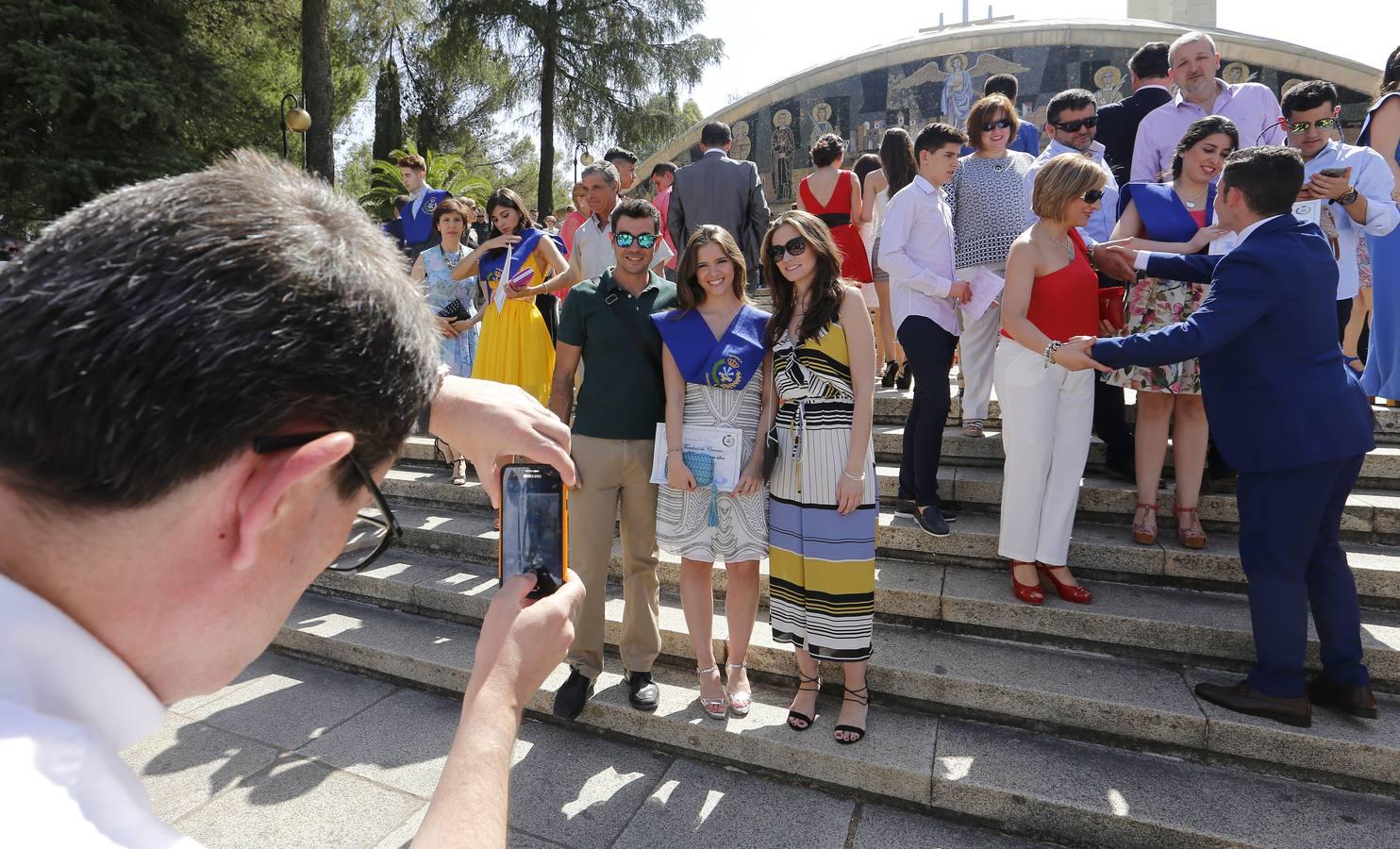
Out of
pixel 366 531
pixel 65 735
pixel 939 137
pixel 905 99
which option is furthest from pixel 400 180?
pixel 65 735

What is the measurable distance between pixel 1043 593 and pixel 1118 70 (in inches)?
908

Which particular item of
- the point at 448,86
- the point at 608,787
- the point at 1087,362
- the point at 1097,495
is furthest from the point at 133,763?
the point at 448,86

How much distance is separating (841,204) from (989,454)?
2761 millimetres

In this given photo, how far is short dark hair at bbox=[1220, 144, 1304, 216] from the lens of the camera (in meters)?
2.95

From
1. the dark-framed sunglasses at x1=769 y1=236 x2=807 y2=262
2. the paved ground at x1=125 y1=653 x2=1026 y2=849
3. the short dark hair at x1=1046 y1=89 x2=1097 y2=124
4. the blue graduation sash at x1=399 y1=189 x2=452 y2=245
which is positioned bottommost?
the paved ground at x1=125 y1=653 x2=1026 y2=849

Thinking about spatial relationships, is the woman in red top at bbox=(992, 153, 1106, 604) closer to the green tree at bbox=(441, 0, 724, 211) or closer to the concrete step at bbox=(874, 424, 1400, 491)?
the concrete step at bbox=(874, 424, 1400, 491)

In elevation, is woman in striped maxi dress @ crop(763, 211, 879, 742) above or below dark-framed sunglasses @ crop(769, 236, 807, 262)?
below

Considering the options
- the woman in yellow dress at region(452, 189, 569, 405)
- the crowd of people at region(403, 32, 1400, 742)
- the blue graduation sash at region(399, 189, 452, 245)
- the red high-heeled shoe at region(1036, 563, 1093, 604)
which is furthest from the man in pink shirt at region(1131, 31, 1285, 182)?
the blue graduation sash at region(399, 189, 452, 245)

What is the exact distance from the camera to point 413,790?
10.5 feet

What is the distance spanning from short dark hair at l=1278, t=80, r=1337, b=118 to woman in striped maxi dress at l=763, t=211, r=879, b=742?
3.53 meters

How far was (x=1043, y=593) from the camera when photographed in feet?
12.4

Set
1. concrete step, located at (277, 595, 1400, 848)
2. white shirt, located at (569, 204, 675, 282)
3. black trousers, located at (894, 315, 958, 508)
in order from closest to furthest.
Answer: concrete step, located at (277, 595, 1400, 848), black trousers, located at (894, 315, 958, 508), white shirt, located at (569, 204, 675, 282)

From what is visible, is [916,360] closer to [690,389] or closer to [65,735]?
[690,389]

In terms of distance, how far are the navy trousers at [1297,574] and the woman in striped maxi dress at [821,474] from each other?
60.1 inches
